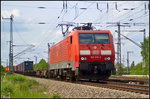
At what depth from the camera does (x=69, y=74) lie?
23.8 meters

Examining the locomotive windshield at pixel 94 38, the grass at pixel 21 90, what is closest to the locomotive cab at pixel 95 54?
the locomotive windshield at pixel 94 38

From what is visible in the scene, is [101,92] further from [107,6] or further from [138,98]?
[107,6]

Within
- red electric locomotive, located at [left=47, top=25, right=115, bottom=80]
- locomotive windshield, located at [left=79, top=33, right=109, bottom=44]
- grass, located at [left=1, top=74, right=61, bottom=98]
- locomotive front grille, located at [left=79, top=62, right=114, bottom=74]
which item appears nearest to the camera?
grass, located at [left=1, top=74, right=61, bottom=98]

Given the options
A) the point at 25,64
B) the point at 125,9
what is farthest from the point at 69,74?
the point at 25,64

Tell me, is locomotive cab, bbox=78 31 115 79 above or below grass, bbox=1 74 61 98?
above

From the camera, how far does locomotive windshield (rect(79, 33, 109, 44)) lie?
21781 millimetres

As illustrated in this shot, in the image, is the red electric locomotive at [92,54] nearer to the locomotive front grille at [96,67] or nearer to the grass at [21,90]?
the locomotive front grille at [96,67]

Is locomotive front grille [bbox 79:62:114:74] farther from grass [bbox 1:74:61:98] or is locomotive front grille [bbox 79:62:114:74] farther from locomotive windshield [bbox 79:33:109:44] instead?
grass [bbox 1:74:61:98]

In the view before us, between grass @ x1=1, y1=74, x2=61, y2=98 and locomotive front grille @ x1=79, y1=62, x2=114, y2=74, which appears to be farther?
locomotive front grille @ x1=79, y1=62, x2=114, y2=74

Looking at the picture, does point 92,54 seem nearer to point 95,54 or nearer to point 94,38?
point 95,54

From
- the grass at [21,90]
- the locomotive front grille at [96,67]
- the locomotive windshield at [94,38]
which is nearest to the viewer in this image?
the grass at [21,90]

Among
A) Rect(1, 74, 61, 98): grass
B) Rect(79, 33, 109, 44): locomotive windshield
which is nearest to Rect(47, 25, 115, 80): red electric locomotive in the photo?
Rect(79, 33, 109, 44): locomotive windshield

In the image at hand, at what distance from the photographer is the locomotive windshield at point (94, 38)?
71.5ft

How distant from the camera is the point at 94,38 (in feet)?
71.7
